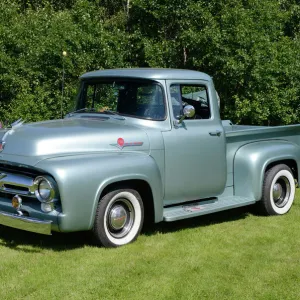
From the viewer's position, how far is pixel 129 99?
6.16m

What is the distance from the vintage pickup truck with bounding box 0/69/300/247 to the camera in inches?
199

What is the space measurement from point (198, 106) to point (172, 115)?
27.2 inches

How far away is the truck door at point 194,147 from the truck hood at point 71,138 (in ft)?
1.52

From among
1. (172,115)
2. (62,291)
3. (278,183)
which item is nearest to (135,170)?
(172,115)

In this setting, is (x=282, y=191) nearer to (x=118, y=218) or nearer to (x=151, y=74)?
(x=151, y=74)

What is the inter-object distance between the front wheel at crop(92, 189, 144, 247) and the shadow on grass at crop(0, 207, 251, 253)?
0.20 m

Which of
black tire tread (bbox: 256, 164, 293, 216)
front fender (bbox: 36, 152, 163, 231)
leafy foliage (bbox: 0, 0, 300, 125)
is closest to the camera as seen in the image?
front fender (bbox: 36, 152, 163, 231)

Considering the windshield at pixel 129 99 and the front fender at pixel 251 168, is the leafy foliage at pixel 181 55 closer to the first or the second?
the windshield at pixel 129 99

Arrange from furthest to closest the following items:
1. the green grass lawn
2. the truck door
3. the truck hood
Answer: the truck door → the truck hood → the green grass lawn

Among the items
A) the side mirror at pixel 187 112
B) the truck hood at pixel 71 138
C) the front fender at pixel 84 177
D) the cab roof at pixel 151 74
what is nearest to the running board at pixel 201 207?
the front fender at pixel 84 177

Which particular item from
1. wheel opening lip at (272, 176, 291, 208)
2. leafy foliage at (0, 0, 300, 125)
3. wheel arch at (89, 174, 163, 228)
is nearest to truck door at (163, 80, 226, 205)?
wheel arch at (89, 174, 163, 228)

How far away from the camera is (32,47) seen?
15.1 meters

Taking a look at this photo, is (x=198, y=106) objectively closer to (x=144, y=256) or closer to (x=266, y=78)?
(x=144, y=256)

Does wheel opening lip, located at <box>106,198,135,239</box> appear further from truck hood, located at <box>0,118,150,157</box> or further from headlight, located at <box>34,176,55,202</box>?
headlight, located at <box>34,176,55,202</box>
